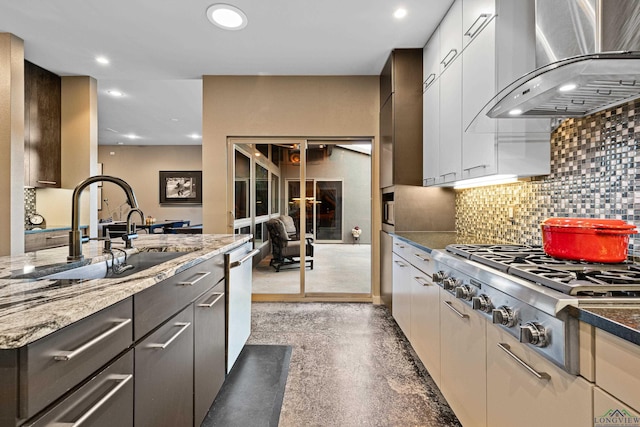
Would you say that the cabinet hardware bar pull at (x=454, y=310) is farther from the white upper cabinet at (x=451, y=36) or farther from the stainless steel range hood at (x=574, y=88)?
the white upper cabinet at (x=451, y=36)

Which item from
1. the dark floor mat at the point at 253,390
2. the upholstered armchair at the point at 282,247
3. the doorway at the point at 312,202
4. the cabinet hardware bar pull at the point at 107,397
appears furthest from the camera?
the upholstered armchair at the point at 282,247

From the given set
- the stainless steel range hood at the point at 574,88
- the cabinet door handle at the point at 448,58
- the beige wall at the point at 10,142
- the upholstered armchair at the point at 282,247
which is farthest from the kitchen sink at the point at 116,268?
the upholstered armchair at the point at 282,247

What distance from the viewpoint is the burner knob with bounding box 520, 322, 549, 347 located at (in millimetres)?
955

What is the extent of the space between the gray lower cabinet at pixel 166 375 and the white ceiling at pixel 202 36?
2.43m

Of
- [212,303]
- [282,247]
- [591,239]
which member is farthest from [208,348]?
[282,247]

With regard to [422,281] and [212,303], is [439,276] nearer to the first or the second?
[422,281]

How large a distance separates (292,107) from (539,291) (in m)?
3.33

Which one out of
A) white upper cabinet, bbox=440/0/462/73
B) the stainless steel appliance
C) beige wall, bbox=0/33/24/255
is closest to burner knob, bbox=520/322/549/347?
the stainless steel appliance

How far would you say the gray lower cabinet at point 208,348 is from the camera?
1.50 metres

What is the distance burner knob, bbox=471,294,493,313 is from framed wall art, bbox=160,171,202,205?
792cm

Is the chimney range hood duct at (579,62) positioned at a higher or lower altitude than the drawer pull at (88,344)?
higher

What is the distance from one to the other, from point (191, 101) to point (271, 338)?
12.8 feet

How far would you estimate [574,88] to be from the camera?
4.18ft

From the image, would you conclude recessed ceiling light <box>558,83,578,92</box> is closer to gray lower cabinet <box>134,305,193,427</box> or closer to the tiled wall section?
the tiled wall section
